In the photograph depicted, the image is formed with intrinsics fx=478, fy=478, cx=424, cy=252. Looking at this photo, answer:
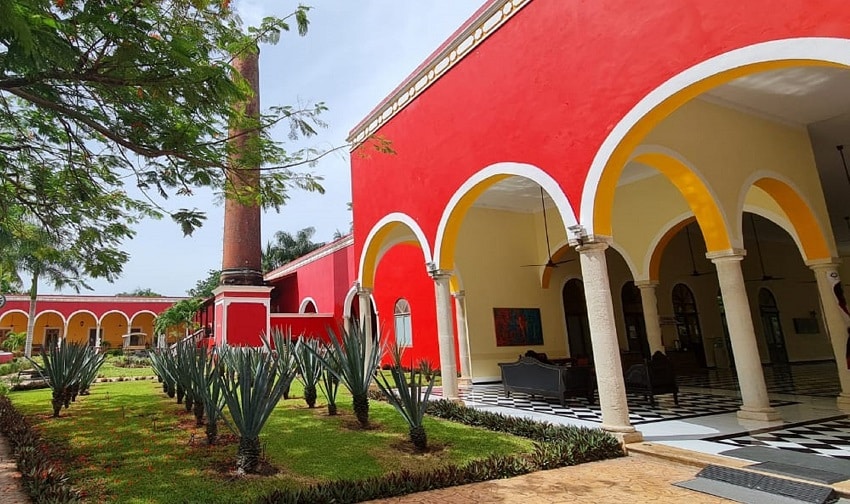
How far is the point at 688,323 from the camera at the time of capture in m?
12.9

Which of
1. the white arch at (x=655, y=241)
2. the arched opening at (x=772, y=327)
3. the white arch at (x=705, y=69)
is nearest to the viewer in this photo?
the white arch at (x=705, y=69)

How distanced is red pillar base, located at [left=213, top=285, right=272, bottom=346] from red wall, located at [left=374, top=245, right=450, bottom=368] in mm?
3181

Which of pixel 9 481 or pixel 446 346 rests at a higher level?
pixel 446 346

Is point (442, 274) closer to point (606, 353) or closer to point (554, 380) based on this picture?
point (554, 380)

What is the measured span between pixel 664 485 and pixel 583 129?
11.7 ft

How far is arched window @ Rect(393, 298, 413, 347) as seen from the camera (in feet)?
41.8

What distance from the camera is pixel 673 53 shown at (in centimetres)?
446

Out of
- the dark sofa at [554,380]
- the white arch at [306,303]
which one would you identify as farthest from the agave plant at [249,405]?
the white arch at [306,303]

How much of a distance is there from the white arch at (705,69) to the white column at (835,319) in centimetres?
394

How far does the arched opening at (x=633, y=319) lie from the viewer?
1245 centimetres

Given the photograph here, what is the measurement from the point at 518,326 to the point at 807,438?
6.40 metres

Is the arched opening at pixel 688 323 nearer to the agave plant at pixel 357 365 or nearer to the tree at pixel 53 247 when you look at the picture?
the agave plant at pixel 357 365

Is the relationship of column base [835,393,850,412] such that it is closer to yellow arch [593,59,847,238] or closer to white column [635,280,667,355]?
white column [635,280,667,355]

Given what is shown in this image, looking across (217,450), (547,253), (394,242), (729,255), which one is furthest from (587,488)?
(547,253)
